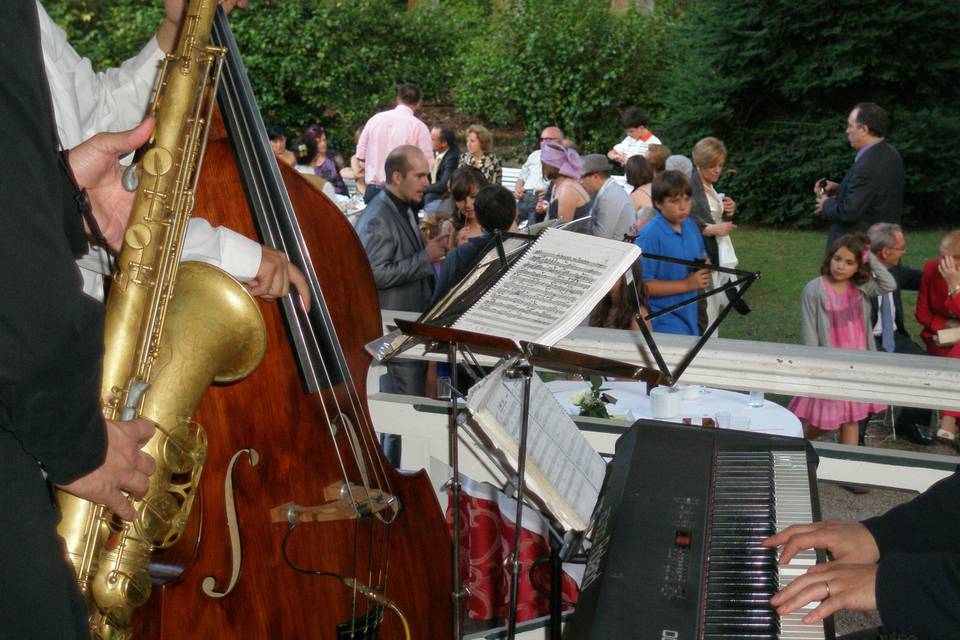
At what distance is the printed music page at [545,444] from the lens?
6.52 feet

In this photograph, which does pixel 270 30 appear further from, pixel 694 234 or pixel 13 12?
pixel 13 12

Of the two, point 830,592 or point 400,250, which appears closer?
point 830,592

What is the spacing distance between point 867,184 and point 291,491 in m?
7.41

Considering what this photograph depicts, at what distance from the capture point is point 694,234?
6445 millimetres

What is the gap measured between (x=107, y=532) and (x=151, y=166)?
0.77 m

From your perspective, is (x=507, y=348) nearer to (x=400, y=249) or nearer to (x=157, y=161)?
(x=157, y=161)

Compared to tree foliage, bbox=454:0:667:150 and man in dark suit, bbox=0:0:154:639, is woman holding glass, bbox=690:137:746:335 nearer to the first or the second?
man in dark suit, bbox=0:0:154:639

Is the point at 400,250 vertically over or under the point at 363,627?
over

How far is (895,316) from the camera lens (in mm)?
6828

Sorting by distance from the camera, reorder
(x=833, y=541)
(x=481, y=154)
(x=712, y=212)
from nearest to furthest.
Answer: (x=833, y=541)
(x=712, y=212)
(x=481, y=154)

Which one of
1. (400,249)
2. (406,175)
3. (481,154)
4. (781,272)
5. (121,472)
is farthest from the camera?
(781,272)

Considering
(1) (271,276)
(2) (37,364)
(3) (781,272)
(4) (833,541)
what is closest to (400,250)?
(1) (271,276)

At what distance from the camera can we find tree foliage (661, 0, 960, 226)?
15.3m

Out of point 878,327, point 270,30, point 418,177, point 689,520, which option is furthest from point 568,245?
point 270,30
